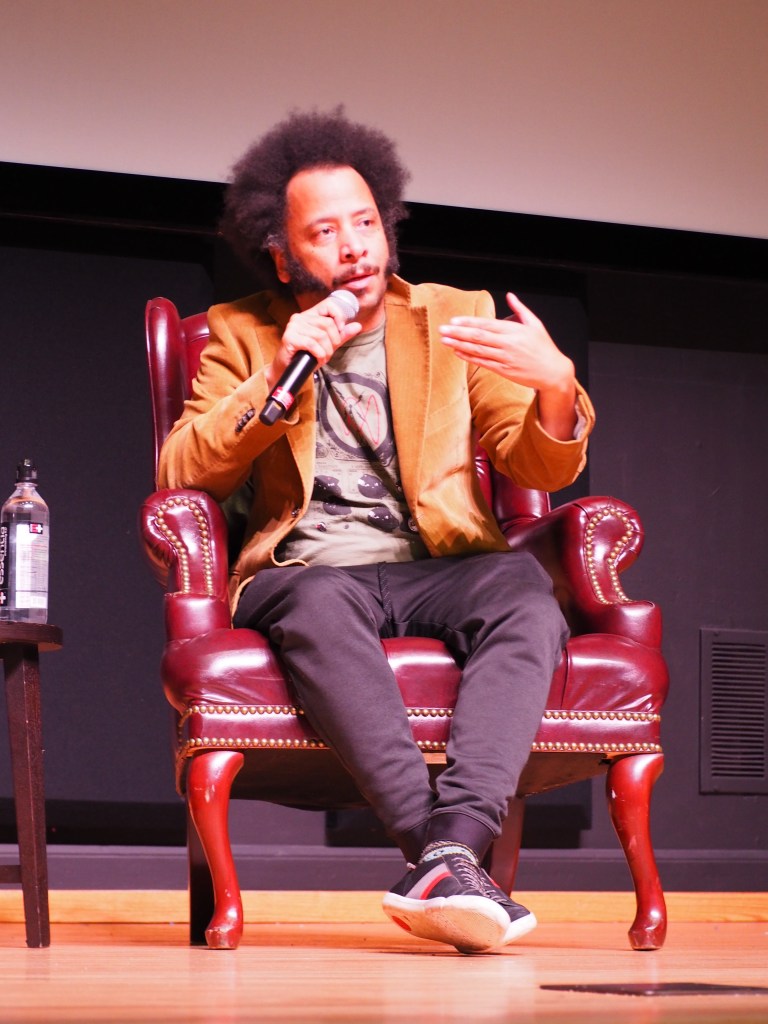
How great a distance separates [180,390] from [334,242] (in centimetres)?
41

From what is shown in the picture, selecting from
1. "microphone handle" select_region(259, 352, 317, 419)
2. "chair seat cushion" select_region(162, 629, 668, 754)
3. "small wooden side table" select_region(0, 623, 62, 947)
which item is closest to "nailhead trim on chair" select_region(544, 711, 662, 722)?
"chair seat cushion" select_region(162, 629, 668, 754)

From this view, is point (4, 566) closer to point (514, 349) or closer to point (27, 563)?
point (27, 563)

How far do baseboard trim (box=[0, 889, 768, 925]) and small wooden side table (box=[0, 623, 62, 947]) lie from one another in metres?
0.84

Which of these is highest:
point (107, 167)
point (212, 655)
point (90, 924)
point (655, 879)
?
point (107, 167)

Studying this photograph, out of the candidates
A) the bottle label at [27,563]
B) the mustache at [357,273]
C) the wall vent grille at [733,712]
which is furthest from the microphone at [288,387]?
the wall vent grille at [733,712]

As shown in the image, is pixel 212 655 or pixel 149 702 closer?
pixel 212 655

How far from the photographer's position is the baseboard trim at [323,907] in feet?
8.88

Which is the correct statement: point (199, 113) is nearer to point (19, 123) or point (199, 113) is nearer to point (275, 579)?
point (19, 123)

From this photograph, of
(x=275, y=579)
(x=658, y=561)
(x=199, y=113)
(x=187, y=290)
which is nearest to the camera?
(x=275, y=579)

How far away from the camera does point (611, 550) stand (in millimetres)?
2020

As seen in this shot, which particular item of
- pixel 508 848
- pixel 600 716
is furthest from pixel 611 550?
pixel 508 848

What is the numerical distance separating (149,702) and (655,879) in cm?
146

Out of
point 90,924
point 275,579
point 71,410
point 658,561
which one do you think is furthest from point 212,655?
point 658,561

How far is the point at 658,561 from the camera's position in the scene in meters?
3.27
